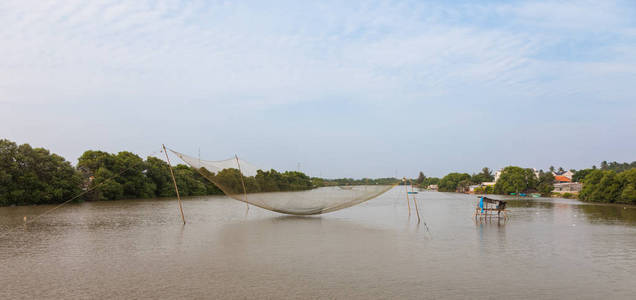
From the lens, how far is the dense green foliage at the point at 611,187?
36188 mm

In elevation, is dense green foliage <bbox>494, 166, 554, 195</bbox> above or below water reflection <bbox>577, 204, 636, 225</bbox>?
above

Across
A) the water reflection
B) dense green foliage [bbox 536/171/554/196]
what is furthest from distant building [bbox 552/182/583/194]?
the water reflection

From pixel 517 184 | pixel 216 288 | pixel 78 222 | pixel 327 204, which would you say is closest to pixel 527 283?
pixel 216 288

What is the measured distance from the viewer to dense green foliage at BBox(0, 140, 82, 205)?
2919 centimetres

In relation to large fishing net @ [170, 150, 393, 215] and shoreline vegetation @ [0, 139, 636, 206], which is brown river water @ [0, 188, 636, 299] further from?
shoreline vegetation @ [0, 139, 636, 206]

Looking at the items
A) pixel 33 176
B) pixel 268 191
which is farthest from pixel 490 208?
pixel 33 176

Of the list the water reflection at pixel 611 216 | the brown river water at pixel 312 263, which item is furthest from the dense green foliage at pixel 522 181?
the brown river water at pixel 312 263

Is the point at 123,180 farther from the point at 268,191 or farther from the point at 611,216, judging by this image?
the point at 611,216

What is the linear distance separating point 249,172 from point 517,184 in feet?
203

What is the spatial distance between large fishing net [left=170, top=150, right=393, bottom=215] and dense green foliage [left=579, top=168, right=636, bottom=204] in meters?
30.2

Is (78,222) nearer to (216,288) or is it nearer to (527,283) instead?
(216,288)

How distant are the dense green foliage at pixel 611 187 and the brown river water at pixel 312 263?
80.9 ft

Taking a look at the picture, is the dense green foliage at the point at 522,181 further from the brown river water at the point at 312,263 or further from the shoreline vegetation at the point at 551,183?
the brown river water at the point at 312,263

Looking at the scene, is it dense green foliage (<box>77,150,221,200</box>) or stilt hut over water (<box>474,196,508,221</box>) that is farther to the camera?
dense green foliage (<box>77,150,221,200</box>)
